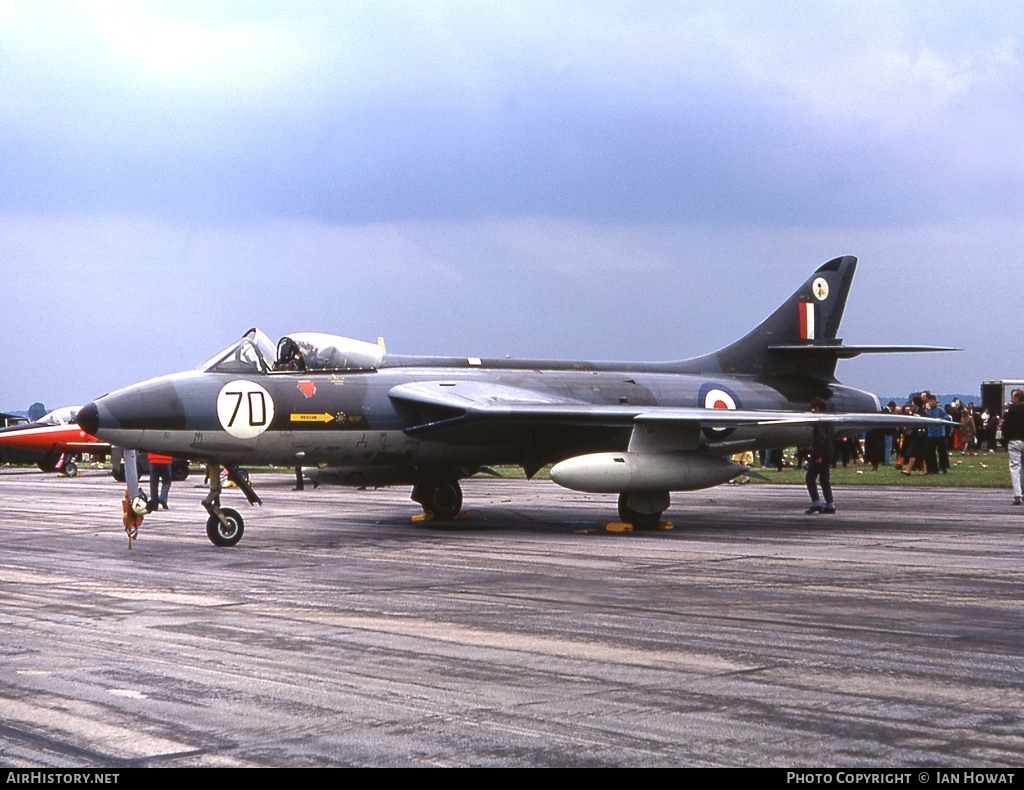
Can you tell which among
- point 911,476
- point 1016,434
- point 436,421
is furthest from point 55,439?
point 1016,434

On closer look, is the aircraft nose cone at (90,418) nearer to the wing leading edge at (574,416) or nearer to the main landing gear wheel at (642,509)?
the wing leading edge at (574,416)

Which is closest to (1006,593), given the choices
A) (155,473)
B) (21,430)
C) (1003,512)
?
(1003,512)

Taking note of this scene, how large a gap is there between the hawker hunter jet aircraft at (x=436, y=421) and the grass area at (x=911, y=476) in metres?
7.90

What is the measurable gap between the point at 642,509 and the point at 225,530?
19.2ft

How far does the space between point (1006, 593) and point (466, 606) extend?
15.0ft

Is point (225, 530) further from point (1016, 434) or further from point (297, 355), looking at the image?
point (1016, 434)

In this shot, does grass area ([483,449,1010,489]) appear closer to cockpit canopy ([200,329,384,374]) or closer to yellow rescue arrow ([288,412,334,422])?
cockpit canopy ([200,329,384,374])

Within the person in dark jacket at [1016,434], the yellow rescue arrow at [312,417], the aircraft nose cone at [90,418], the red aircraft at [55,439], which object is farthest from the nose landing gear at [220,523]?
the red aircraft at [55,439]

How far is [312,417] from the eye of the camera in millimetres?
17344

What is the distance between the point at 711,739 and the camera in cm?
584

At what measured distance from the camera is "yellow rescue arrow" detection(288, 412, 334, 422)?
17156 mm

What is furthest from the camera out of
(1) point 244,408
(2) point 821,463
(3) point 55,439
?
(3) point 55,439
